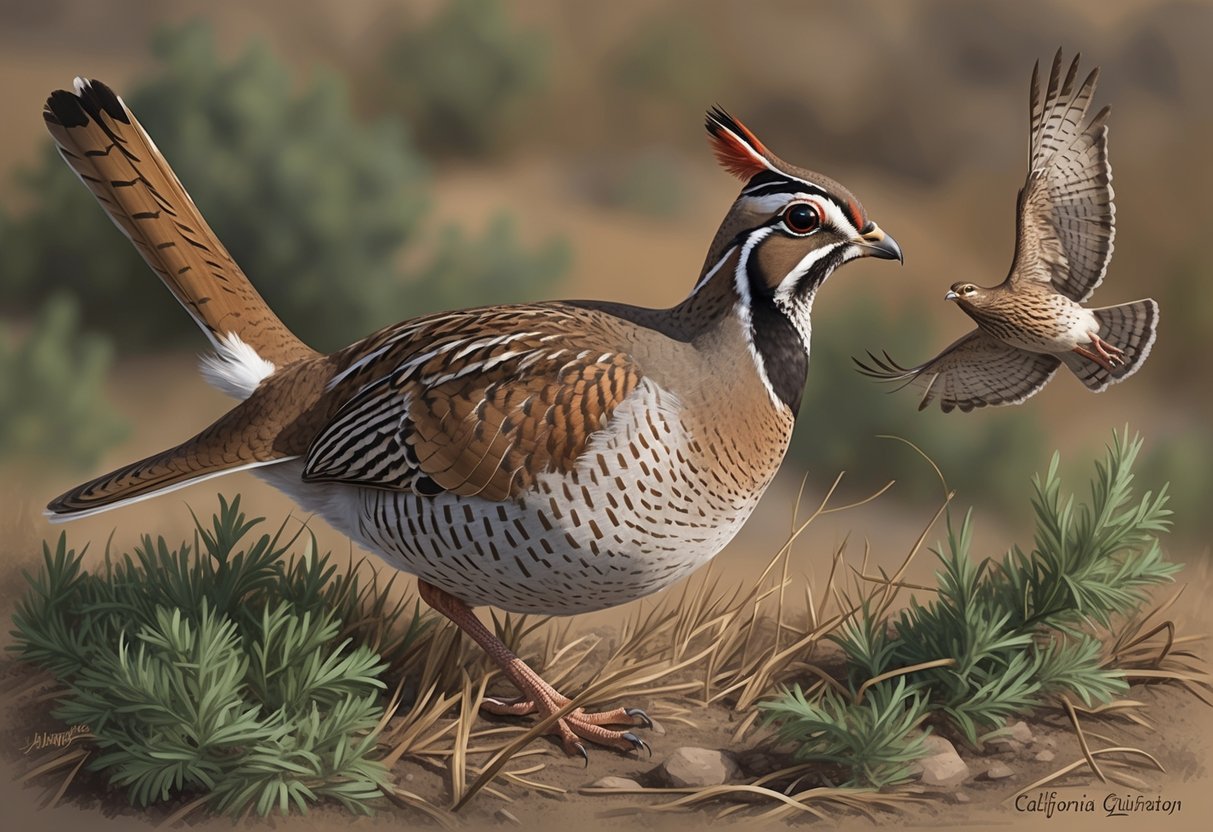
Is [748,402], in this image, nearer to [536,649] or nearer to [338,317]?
[536,649]

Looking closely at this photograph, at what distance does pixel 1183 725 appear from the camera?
6176 millimetres

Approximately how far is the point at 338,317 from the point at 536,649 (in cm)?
258

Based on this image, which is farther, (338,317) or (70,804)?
(338,317)

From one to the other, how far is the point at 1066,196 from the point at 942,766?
7.61ft

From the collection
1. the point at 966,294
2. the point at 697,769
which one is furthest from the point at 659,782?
the point at 966,294

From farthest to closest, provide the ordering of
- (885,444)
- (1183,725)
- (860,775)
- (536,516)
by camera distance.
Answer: (885,444), (1183,725), (860,775), (536,516)

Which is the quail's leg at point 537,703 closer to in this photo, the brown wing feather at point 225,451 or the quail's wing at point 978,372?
the brown wing feather at point 225,451

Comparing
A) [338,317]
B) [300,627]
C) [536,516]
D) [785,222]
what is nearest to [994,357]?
[785,222]

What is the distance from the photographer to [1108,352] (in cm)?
606

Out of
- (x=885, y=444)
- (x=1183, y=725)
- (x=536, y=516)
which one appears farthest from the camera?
(x=885, y=444)

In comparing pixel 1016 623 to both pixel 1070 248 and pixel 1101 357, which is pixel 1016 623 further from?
pixel 1070 248

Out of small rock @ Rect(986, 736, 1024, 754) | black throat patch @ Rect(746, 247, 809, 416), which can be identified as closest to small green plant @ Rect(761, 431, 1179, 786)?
small rock @ Rect(986, 736, 1024, 754)
